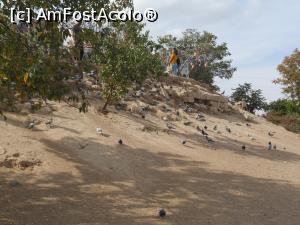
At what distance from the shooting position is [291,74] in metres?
30.7

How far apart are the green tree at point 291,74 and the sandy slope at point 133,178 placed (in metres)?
18.0

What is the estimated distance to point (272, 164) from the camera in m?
12.9

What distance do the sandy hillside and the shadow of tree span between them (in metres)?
0.02

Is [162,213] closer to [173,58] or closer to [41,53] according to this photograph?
[41,53]

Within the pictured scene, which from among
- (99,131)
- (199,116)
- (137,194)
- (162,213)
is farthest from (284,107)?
(162,213)

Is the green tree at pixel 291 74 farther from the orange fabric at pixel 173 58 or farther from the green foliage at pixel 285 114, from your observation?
the orange fabric at pixel 173 58

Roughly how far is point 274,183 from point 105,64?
23.6 feet

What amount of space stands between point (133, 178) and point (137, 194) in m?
1.04

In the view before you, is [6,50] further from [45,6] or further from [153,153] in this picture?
[153,153]

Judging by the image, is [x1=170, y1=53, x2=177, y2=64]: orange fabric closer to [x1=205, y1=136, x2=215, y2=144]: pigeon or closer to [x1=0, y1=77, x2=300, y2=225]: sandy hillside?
[x1=0, y1=77, x2=300, y2=225]: sandy hillside

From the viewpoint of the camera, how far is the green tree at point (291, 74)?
30469 millimetres

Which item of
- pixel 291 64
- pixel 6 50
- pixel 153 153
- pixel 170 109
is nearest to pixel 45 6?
pixel 6 50

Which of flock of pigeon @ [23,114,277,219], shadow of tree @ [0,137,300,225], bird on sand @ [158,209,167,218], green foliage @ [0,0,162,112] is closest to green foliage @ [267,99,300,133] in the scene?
flock of pigeon @ [23,114,277,219]

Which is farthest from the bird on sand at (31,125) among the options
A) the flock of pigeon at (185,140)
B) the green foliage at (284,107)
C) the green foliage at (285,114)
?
the green foliage at (284,107)
